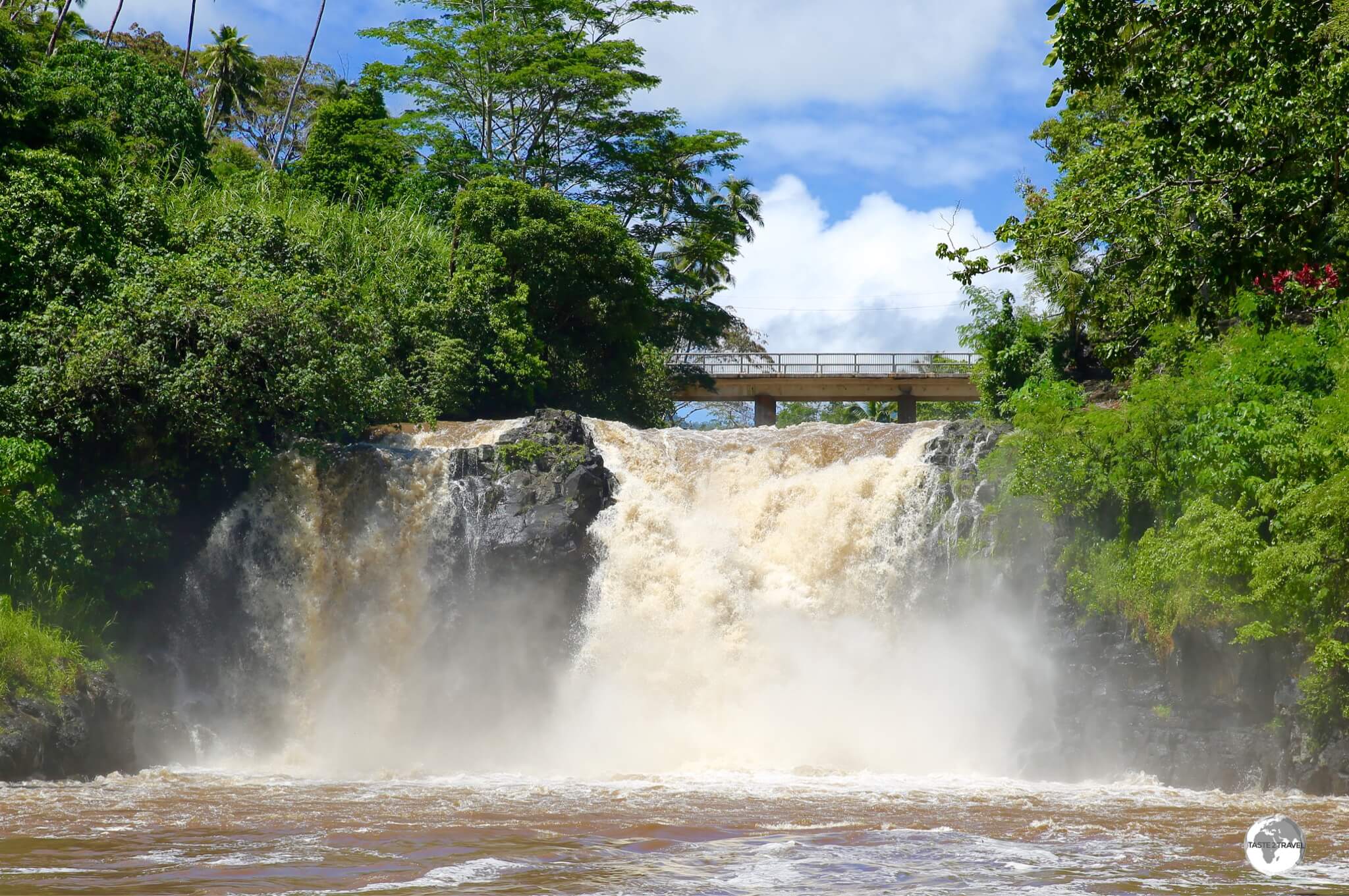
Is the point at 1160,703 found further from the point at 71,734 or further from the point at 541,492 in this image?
the point at 71,734

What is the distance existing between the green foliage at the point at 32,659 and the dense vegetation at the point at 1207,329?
13.5 meters

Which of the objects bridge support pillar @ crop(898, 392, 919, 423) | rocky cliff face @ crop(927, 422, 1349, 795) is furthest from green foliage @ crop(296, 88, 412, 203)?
rocky cliff face @ crop(927, 422, 1349, 795)

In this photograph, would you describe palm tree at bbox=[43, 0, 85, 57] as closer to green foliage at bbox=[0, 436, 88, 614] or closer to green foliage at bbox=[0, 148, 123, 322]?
green foliage at bbox=[0, 148, 123, 322]

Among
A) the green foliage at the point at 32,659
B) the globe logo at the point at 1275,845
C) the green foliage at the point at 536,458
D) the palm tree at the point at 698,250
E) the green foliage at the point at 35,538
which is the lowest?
the green foliage at the point at 32,659

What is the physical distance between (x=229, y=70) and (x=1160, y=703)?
5297 cm

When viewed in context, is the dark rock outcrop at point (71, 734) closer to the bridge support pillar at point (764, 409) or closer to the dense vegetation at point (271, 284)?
the dense vegetation at point (271, 284)

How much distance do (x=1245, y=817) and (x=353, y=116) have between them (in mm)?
36220

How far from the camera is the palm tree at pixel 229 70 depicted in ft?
195

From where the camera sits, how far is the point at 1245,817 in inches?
600

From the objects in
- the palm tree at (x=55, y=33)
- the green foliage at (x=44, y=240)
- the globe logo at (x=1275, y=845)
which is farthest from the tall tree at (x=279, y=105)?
the globe logo at (x=1275, y=845)

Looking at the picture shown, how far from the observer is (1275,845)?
5.17 metres

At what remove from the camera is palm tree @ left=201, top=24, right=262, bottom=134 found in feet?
195

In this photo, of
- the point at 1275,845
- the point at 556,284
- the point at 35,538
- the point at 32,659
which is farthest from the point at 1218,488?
the point at 556,284

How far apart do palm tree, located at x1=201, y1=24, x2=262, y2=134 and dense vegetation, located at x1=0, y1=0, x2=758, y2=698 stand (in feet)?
44.3
